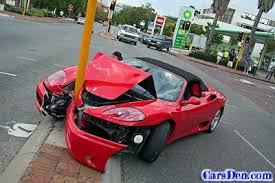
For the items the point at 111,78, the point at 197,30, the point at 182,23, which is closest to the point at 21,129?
the point at 111,78

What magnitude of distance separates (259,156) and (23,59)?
7684 mm

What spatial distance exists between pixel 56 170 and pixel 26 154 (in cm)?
51

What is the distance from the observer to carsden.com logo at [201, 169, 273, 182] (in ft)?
17.5

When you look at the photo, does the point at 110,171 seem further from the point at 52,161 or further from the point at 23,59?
the point at 23,59

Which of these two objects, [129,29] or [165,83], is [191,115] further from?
[129,29]

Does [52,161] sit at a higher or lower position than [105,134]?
lower

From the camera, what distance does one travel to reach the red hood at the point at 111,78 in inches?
195

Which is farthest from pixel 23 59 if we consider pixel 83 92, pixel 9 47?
pixel 83 92

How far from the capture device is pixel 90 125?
4.69 metres

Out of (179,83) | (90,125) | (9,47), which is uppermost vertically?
(179,83)

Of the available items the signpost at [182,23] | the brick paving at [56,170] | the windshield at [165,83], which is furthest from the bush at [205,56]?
the brick paving at [56,170]

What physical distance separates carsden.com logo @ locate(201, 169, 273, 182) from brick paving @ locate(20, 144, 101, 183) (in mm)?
1748

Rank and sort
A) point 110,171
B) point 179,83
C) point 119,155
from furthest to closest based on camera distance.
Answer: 1. point 179,83
2. point 119,155
3. point 110,171

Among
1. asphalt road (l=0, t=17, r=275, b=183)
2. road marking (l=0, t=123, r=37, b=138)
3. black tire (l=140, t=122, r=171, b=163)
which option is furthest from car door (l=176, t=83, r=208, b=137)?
road marking (l=0, t=123, r=37, b=138)
